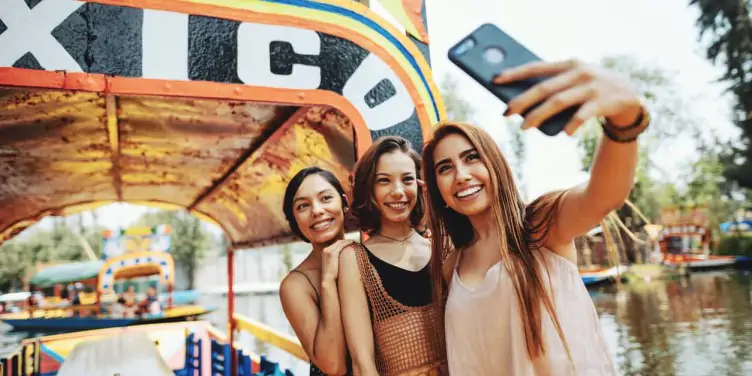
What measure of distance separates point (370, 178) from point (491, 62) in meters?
0.77

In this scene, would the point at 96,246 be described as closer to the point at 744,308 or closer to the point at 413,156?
the point at 744,308

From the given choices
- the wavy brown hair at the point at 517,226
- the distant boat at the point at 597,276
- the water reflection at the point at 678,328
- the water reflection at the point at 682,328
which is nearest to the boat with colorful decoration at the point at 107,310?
the water reflection at the point at 678,328

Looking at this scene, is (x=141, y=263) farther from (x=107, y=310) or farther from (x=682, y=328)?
(x=682, y=328)

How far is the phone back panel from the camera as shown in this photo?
1.04 metres

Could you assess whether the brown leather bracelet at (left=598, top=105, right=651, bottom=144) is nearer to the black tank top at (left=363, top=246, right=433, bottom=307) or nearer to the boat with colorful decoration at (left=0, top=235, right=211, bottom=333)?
the black tank top at (left=363, top=246, right=433, bottom=307)

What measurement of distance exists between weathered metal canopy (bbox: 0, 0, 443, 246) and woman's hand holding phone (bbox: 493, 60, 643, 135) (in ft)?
5.30

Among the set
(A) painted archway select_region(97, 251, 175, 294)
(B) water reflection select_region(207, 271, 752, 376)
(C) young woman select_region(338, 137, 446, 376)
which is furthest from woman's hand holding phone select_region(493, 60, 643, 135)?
(A) painted archway select_region(97, 251, 175, 294)

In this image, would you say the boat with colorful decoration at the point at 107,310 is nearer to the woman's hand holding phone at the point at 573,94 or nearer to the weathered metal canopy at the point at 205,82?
the weathered metal canopy at the point at 205,82

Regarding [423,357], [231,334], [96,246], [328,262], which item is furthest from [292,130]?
[96,246]

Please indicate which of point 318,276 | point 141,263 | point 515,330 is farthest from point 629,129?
point 141,263

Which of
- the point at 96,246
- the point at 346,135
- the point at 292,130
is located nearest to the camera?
the point at 346,135

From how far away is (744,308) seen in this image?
12.5 metres

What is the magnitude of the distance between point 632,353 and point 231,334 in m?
7.45

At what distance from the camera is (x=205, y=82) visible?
2330mm
